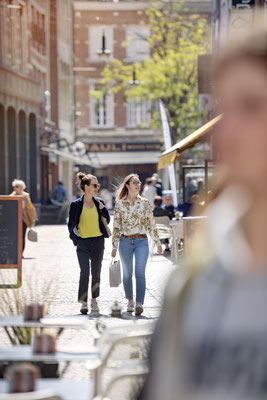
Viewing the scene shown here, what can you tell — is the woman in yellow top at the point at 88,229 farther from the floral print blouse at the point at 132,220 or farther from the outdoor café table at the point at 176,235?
the outdoor café table at the point at 176,235

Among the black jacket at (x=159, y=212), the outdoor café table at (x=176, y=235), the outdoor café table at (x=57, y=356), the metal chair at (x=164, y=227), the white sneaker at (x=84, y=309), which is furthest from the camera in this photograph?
the black jacket at (x=159, y=212)

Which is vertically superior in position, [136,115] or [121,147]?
[136,115]

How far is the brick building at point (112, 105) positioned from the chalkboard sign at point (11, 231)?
50416mm

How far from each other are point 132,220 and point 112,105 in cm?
5447

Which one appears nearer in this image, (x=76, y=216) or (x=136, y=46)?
(x=76, y=216)

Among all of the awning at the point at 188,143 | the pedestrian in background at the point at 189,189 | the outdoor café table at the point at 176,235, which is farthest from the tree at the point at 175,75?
the outdoor café table at the point at 176,235

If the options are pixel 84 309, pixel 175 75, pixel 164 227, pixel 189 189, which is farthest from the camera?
pixel 175 75

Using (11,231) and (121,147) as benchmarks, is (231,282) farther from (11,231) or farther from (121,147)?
(121,147)

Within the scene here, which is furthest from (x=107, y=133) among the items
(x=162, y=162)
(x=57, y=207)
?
(x=162, y=162)

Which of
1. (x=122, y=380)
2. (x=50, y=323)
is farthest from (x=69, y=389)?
(x=50, y=323)

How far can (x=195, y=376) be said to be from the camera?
148 centimetres

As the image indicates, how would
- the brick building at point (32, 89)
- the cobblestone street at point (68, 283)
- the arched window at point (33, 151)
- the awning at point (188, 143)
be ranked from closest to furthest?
the cobblestone street at point (68, 283) < the awning at point (188, 143) < the brick building at point (32, 89) < the arched window at point (33, 151)

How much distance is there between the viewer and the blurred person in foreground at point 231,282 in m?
1.47

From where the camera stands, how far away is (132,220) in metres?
11.7
